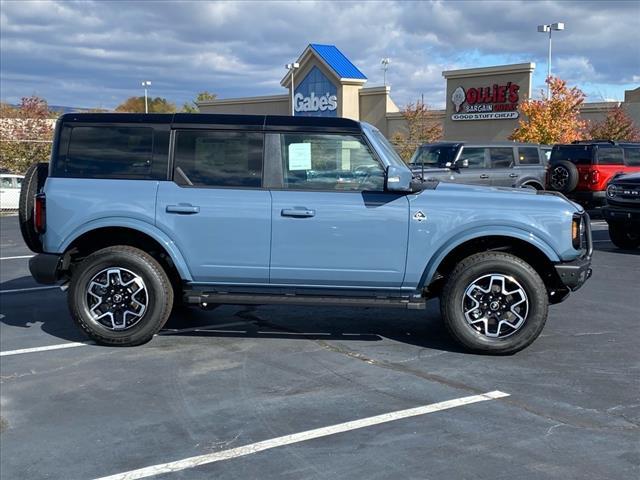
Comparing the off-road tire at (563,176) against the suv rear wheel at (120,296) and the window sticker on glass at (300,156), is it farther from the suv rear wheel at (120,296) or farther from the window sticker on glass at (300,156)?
the suv rear wheel at (120,296)

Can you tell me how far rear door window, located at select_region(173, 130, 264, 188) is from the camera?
A: 618 cm

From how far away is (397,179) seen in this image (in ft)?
19.2

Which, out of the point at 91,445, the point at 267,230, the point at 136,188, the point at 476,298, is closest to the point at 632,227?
the point at 476,298

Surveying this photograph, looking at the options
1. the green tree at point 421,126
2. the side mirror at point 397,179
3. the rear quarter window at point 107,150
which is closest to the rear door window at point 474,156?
the side mirror at point 397,179

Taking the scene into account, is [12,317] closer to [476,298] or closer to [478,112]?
[476,298]

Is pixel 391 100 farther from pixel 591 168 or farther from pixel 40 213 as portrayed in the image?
pixel 40 213

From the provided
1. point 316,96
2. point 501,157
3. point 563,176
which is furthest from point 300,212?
point 316,96

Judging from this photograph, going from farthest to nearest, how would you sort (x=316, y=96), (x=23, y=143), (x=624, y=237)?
(x=316, y=96)
(x=23, y=143)
(x=624, y=237)

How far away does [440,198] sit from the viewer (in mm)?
6008

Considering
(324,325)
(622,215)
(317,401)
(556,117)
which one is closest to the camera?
(317,401)

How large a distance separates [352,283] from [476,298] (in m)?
1.07

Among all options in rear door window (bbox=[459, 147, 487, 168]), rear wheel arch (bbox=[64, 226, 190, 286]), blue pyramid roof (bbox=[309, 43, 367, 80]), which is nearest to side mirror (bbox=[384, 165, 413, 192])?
rear wheel arch (bbox=[64, 226, 190, 286])

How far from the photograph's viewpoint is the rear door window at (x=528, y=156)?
17.4 m

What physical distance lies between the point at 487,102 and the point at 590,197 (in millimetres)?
16906
